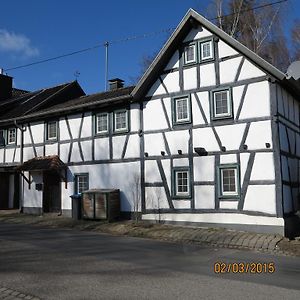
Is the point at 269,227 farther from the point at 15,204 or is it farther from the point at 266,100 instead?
the point at 15,204

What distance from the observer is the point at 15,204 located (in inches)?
979

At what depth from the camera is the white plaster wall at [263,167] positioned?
588 inches

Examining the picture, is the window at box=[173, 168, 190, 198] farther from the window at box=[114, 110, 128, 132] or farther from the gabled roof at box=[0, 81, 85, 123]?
the gabled roof at box=[0, 81, 85, 123]

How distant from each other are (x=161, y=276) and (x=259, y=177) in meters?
7.49

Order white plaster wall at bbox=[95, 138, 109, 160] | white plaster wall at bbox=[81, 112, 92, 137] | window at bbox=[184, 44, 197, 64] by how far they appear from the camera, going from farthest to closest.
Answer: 1. white plaster wall at bbox=[81, 112, 92, 137]
2. white plaster wall at bbox=[95, 138, 109, 160]
3. window at bbox=[184, 44, 197, 64]

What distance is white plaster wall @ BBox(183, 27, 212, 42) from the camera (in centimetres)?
1716

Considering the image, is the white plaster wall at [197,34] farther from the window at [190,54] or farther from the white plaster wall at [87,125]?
the white plaster wall at [87,125]

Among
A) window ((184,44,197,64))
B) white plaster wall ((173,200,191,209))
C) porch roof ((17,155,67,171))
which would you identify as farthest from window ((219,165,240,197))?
porch roof ((17,155,67,171))

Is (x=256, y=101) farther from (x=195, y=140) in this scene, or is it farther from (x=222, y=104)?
(x=195, y=140)

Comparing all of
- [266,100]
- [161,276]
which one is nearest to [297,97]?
[266,100]

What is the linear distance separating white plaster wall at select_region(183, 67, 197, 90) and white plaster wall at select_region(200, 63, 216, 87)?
0.31 meters

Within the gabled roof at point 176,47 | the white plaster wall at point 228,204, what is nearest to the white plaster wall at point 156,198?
the white plaster wall at point 228,204

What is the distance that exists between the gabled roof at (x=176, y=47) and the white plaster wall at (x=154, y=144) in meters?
1.85

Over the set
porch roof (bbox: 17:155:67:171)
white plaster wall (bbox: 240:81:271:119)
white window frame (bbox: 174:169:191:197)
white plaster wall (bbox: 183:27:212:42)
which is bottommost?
white window frame (bbox: 174:169:191:197)
